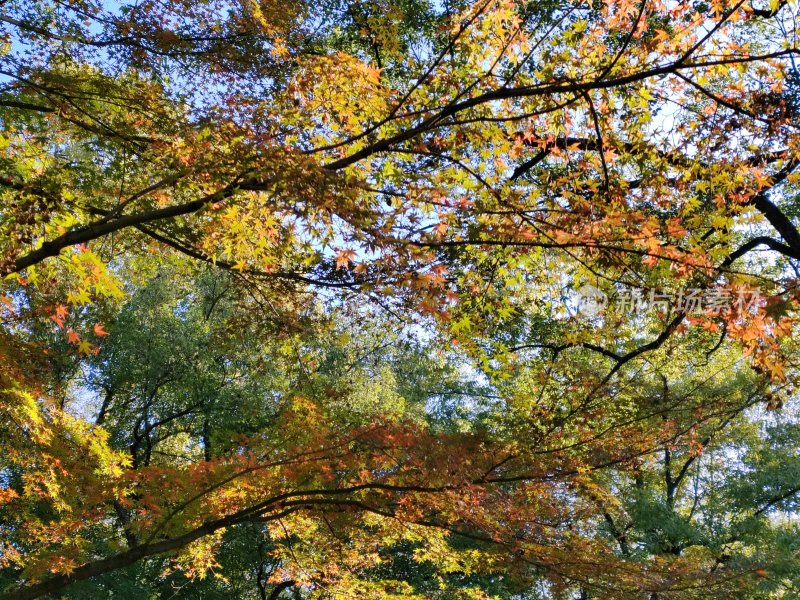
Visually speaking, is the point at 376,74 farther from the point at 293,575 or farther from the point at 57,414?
the point at 293,575

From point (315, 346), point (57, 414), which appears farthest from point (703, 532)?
point (57, 414)

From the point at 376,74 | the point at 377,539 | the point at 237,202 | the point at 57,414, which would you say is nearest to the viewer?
the point at 237,202

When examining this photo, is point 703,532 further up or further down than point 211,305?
further down

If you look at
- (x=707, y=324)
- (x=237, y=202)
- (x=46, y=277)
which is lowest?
(x=707, y=324)

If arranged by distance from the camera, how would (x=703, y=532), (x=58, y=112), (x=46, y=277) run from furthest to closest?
(x=703, y=532)
(x=46, y=277)
(x=58, y=112)

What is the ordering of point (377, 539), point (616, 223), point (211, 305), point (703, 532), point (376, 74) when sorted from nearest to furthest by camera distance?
point (616, 223) → point (376, 74) → point (377, 539) → point (703, 532) → point (211, 305)

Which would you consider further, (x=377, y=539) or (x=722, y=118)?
(x=377, y=539)

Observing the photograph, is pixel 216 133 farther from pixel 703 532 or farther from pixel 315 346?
pixel 703 532

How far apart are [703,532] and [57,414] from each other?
32.1ft

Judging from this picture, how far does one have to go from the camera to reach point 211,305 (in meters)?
12.5

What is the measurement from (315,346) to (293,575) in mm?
6415

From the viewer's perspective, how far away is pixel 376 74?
11.6ft

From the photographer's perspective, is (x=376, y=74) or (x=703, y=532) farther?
(x=703, y=532)

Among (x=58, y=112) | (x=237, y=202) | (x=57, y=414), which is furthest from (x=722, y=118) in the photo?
(x=57, y=414)
